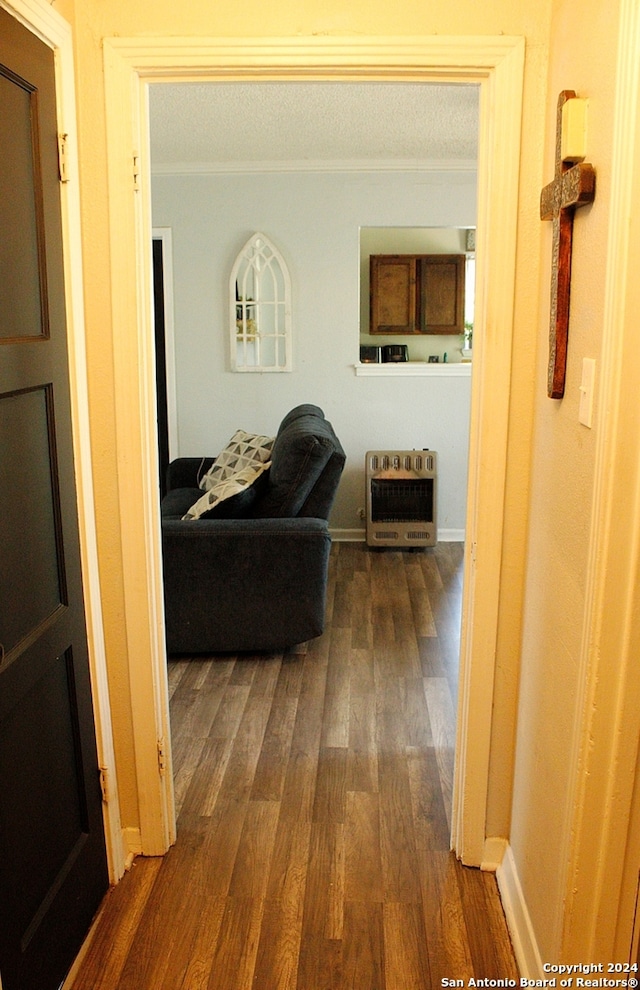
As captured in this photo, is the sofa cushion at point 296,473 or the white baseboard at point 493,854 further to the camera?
the sofa cushion at point 296,473

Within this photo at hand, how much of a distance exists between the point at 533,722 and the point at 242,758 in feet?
4.22

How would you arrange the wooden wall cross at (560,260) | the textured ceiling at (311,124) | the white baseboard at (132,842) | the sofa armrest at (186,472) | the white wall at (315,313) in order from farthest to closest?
the white wall at (315,313) → the sofa armrest at (186,472) → the textured ceiling at (311,124) → the white baseboard at (132,842) → the wooden wall cross at (560,260)

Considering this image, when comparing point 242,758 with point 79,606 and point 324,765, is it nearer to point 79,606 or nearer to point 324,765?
point 324,765

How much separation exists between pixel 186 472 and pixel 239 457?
0.78 meters

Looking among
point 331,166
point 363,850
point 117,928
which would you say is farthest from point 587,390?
point 331,166

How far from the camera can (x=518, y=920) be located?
2086mm

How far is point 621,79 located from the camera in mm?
1418

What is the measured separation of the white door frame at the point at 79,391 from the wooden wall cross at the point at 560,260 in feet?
3.60

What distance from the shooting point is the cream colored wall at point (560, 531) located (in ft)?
5.24

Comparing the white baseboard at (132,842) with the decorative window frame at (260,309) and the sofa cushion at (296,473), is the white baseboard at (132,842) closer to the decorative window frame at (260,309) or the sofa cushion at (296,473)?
the sofa cushion at (296,473)

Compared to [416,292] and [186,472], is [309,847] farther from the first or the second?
[416,292]

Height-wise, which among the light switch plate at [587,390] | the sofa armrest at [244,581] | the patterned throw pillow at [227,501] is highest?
the light switch plate at [587,390]

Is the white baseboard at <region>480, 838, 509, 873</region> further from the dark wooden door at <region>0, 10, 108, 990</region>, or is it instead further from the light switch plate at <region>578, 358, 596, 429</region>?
the light switch plate at <region>578, 358, 596, 429</region>

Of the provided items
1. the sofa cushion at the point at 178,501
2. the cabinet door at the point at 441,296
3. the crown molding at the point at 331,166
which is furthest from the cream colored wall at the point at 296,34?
the cabinet door at the point at 441,296
